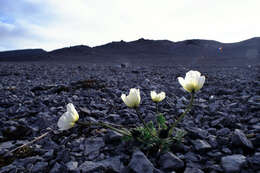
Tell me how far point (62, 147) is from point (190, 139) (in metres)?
1.40

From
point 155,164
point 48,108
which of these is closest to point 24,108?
point 48,108

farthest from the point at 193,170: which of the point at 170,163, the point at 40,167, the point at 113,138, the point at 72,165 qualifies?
the point at 40,167

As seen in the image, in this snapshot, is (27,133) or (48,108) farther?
(48,108)

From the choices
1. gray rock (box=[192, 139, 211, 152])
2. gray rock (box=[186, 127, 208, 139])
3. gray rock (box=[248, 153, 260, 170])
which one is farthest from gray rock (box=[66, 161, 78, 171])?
gray rock (box=[248, 153, 260, 170])

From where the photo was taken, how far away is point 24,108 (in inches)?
140

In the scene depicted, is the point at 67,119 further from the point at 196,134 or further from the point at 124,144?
the point at 196,134

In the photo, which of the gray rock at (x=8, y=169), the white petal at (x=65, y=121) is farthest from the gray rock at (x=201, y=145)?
the gray rock at (x=8, y=169)

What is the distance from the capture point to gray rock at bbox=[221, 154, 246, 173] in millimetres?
1622

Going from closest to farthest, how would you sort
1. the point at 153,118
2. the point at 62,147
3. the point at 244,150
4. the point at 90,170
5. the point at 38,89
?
the point at 90,170 < the point at 244,150 < the point at 62,147 < the point at 153,118 < the point at 38,89

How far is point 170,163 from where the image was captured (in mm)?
1741

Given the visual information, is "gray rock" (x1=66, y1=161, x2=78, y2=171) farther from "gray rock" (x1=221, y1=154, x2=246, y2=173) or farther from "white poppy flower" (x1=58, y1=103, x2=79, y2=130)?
"gray rock" (x1=221, y1=154, x2=246, y2=173)

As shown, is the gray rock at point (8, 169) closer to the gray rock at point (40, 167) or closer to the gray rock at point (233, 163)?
the gray rock at point (40, 167)

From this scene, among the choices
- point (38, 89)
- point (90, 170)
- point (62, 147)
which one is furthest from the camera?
point (38, 89)

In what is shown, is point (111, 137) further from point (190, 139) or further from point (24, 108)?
point (24, 108)
